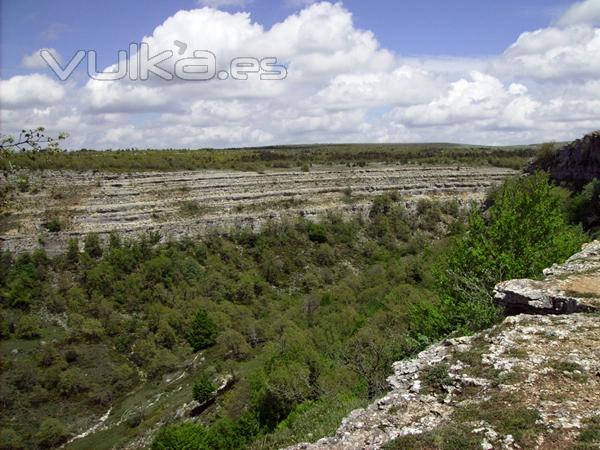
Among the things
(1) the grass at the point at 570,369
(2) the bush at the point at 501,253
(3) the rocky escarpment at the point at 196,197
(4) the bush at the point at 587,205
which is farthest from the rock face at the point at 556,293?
(3) the rocky escarpment at the point at 196,197

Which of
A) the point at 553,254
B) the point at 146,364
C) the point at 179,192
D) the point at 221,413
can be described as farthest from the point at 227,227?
the point at 553,254

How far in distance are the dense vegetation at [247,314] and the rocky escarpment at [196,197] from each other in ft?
6.62

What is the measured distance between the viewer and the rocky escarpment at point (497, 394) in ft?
26.9

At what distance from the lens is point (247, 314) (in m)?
44.1

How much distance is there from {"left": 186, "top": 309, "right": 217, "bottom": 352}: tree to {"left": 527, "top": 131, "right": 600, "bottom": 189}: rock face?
30891 millimetres

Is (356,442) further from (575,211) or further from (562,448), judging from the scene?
(575,211)

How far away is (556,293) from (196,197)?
44.9m

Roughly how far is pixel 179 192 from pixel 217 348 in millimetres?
20227

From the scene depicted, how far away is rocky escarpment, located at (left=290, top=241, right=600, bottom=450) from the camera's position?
820cm

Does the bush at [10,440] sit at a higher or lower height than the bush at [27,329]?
lower

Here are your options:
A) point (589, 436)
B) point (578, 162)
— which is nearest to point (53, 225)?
point (578, 162)

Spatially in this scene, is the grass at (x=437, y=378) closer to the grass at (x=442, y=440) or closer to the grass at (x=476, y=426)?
the grass at (x=476, y=426)

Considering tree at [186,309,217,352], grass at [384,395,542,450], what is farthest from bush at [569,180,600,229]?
grass at [384,395,542,450]

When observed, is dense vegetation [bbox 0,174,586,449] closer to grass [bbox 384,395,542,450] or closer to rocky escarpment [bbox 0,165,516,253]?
rocky escarpment [bbox 0,165,516,253]
